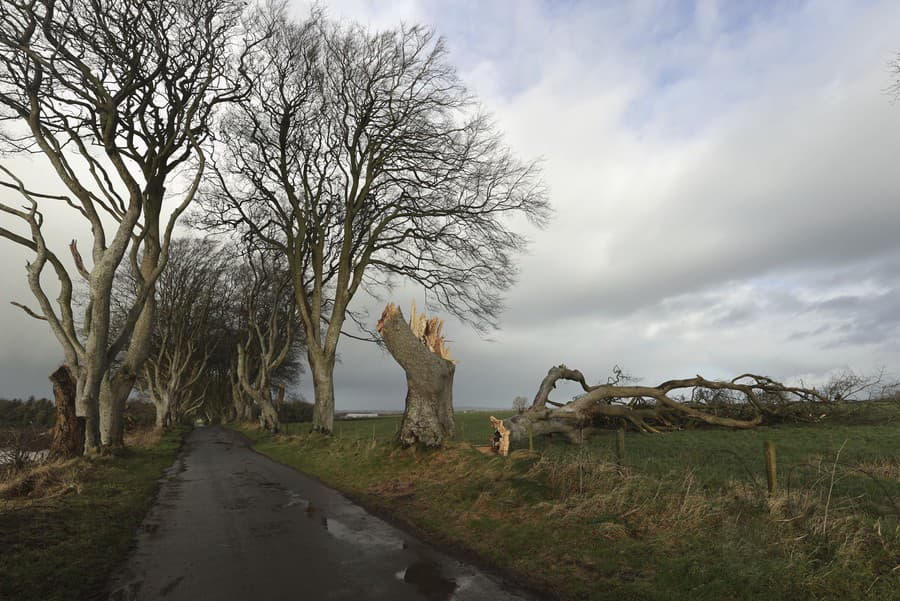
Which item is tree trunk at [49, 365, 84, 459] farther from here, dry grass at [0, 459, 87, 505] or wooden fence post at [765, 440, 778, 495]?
wooden fence post at [765, 440, 778, 495]

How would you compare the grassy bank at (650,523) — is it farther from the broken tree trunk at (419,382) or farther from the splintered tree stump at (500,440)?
the splintered tree stump at (500,440)

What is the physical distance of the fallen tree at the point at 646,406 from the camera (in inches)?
743

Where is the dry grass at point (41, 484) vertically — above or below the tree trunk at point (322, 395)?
below

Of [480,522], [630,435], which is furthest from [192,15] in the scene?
[630,435]

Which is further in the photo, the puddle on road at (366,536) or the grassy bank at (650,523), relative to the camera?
the puddle on road at (366,536)

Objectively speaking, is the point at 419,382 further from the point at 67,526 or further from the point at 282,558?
the point at 67,526

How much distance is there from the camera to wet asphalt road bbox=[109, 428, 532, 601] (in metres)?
5.66

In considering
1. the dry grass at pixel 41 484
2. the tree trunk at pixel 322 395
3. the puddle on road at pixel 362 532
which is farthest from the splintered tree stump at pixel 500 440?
the dry grass at pixel 41 484

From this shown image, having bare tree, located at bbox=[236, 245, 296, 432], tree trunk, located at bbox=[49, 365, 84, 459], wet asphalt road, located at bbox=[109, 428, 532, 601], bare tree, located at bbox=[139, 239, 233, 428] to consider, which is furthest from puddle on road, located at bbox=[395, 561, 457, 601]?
bare tree, located at bbox=[139, 239, 233, 428]

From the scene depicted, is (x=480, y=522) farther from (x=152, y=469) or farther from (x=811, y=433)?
(x=811, y=433)

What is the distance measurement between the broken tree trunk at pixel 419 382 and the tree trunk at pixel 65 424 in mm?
9686

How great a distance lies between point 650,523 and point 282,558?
520 cm

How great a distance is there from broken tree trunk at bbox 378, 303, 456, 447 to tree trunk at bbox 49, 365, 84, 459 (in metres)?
A: 9.69

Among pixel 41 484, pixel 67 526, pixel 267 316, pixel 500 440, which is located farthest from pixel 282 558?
pixel 267 316
